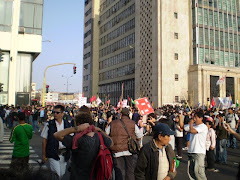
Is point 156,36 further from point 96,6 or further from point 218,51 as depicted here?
Answer: point 96,6

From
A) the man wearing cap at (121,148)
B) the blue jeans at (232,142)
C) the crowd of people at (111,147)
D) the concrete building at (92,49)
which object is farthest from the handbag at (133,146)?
the concrete building at (92,49)

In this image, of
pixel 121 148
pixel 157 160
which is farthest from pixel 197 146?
pixel 157 160

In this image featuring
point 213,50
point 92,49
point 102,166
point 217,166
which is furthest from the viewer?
point 92,49

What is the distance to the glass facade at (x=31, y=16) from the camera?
109 feet

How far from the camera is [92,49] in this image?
2569 inches

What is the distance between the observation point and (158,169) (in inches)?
129

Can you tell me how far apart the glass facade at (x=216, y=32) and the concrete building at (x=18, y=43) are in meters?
23.3

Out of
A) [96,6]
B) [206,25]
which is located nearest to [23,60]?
[206,25]

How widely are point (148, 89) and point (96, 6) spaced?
3539cm

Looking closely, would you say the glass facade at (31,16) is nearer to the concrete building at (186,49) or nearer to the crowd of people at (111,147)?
the concrete building at (186,49)

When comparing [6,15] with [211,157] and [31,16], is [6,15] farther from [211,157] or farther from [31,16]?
[211,157]

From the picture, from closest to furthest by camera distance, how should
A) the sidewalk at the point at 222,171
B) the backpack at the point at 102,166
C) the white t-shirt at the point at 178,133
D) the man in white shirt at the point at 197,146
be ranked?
the backpack at the point at 102,166 → the man in white shirt at the point at 197,146 → the sidewalk at the point at 222,171 → the white t-shirt at the point at 178,133

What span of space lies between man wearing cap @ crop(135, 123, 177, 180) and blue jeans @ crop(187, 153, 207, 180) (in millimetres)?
2822

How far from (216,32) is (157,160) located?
42037mm
